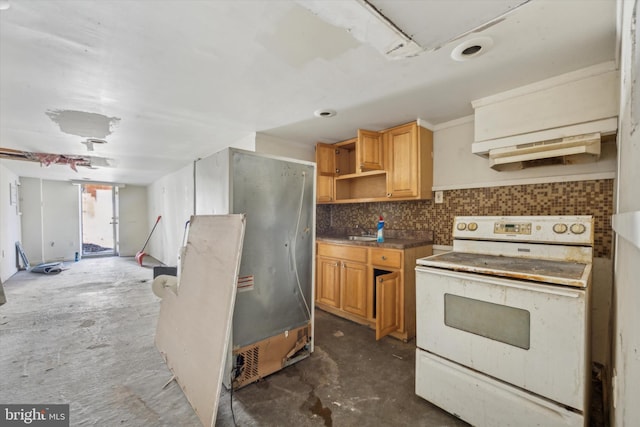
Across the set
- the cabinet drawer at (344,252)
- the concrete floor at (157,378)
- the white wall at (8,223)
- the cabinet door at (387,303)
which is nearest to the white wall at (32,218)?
the white wall at (8,223)

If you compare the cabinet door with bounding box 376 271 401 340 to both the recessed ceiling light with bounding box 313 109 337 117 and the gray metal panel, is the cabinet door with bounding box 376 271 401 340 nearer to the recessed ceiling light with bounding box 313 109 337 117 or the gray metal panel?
the gray metal panel

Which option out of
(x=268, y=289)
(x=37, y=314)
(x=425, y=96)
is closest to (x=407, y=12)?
(x=425, y=96)

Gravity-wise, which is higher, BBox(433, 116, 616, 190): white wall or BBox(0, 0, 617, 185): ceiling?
BBox(0, 0, 617, 185): ceiling

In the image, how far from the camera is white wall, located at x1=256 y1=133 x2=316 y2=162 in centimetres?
325

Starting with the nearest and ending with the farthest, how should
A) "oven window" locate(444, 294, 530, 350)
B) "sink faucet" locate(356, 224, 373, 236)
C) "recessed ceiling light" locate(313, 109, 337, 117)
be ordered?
1. "oven window" locate(444, 294, 530, 350)
2. "recessed ceiling light" locate(313, 109, 337, 117)
3. "sink faucet" locate(356, 224, 373, 236)

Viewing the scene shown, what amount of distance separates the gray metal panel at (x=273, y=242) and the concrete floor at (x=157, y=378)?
1.34 feet

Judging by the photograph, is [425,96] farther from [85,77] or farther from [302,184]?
[85,77]

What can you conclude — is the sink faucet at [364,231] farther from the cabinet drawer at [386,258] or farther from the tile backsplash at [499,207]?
the cabinet drawer at [386,258]

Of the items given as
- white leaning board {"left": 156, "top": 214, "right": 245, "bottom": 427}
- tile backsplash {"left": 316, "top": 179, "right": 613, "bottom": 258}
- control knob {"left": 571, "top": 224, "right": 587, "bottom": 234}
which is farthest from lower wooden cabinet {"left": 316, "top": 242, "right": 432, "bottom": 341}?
white leaning board {"left": 156, "top": 214, "right": 245, "bottom": 427}

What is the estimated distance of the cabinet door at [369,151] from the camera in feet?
9.42

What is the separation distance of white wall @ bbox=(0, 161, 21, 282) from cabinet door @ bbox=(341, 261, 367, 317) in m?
5.67

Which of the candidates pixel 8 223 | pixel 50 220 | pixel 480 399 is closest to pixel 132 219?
pixel 50 220

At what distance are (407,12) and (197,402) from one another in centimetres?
225

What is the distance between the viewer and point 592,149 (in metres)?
1.71
